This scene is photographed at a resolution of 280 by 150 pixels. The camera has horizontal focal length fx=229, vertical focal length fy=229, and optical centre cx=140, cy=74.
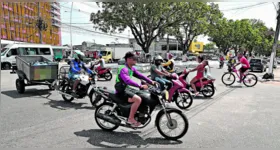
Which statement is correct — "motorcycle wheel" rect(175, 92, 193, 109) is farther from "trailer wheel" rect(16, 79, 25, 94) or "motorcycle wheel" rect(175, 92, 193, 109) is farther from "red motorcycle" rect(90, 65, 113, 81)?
"red motorcycle" rect(90, 65, 113, 81)

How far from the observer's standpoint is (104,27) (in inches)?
980

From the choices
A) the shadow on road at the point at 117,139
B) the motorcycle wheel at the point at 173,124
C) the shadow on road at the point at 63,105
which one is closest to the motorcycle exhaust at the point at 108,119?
the shadow on road at the point at 117,139

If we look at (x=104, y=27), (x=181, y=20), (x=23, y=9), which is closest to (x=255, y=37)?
(x=181, y=20)

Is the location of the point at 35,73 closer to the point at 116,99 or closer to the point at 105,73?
the point at 116,99

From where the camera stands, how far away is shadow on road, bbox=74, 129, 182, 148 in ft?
13.3

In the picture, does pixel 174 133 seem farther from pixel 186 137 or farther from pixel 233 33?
pixel 233 33

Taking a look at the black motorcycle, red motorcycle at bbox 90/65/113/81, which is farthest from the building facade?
the black motorcycle

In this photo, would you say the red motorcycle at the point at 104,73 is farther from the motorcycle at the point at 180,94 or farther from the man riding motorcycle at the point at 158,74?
the motorcycle at the point at 180,94

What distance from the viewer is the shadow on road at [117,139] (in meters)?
4.04

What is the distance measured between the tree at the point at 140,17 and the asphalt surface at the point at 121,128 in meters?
15.1

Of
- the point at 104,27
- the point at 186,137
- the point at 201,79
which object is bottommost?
the point at 186,137

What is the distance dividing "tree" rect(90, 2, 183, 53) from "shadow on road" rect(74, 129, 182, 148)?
17123 millimetres

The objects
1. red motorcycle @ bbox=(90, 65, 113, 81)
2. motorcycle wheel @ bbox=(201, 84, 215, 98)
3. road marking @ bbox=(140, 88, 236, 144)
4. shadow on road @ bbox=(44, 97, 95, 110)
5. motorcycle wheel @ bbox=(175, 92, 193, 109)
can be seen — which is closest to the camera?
road marking @ bbox=(140, 88, 236, 144)

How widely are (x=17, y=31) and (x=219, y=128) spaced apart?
183ft
